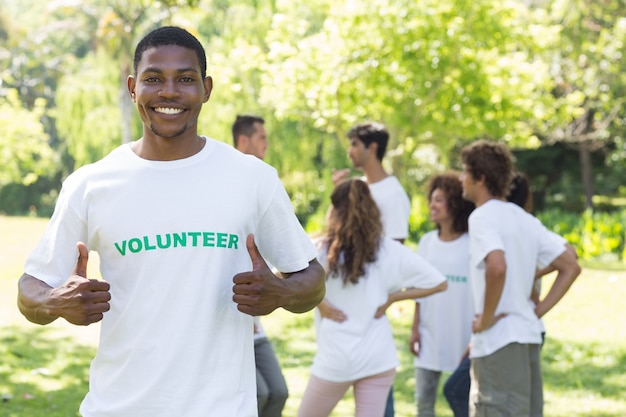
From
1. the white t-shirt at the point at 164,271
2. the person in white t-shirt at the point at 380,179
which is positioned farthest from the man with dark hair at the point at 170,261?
the person in white t-shirt at the point at 380,179

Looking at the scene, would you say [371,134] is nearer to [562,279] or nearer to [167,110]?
[562,279]

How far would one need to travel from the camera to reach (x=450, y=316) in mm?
5812

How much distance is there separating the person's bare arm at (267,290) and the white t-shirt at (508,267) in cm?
219

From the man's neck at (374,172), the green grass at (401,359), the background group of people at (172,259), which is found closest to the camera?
the background group of people at (172,259)

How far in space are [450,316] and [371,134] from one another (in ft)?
4.62

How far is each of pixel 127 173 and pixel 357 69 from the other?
1557 centimetres

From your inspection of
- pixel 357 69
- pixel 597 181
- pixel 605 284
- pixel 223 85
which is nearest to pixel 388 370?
pixel 605 284

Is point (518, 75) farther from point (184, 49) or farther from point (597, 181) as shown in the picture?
point (184, 49)

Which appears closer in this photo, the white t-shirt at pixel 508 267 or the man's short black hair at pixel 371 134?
the white t-shirt at pixel 508 267

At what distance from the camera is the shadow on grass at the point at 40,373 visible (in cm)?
759

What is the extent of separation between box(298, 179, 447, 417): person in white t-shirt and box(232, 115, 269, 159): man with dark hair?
1.24 metres

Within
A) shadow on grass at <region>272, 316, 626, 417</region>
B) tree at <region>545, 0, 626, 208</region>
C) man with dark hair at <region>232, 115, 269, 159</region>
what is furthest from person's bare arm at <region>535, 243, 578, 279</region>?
tree at <region>545, 0, 626, 208</region>

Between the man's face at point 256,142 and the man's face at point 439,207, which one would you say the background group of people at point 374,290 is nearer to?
the man's face at point 439,207

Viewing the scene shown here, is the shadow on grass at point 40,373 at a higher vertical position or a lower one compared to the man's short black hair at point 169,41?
lower
